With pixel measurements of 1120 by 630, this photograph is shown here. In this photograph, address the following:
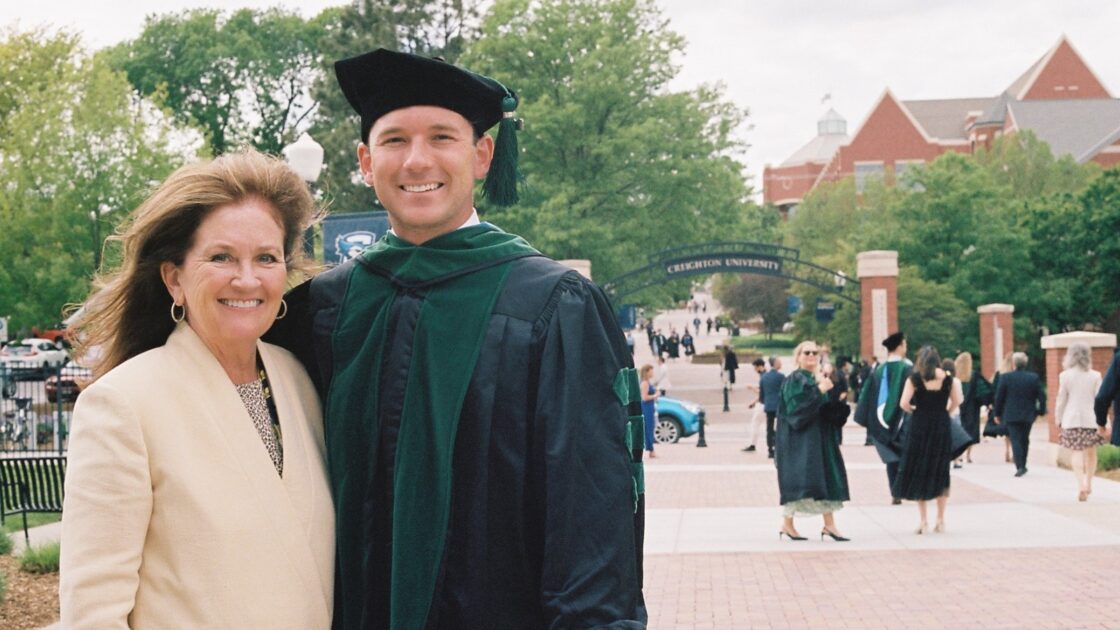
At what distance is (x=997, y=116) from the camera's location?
7044 centimetres

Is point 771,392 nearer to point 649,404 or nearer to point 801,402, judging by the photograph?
point 649,404

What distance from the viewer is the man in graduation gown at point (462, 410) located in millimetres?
2641

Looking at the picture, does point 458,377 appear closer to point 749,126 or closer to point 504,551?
point 504,551

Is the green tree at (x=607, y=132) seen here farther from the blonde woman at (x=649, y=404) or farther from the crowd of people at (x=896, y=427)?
the crowd of people at (x=896, y=427)

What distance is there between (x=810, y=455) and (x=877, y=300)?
66.2ft

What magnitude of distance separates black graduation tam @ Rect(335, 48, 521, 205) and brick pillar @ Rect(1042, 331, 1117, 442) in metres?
19.7

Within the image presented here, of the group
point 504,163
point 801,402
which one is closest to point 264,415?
point 504,163

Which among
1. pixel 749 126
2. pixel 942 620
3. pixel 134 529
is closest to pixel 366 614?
pixel 134 529

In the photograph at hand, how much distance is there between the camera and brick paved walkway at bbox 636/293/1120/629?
8102 mm

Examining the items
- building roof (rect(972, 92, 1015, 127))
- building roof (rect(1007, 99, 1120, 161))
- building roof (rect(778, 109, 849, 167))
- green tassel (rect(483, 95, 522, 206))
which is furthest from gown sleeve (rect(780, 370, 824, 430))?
building roof (rect(778, 109, 849, 167))

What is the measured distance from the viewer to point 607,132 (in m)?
36.7

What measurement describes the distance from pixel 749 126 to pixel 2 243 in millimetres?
21112

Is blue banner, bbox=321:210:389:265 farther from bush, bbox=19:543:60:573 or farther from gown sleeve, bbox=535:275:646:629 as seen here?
gown sleeve, bbox=535:275:646:629

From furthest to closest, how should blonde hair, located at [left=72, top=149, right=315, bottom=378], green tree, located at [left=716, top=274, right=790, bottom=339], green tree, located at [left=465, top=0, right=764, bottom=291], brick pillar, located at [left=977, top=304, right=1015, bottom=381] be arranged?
green tree, located at [left=716, top=274, right=790, bottom=339] < green tree, located at [left=465, top=0, right=764, bottom=291] < brick pillar, located at [left=977, top=304, right=1015, bottom=381] < blonde hair, located at [left=72, top=149, right=315, bottom=378]
